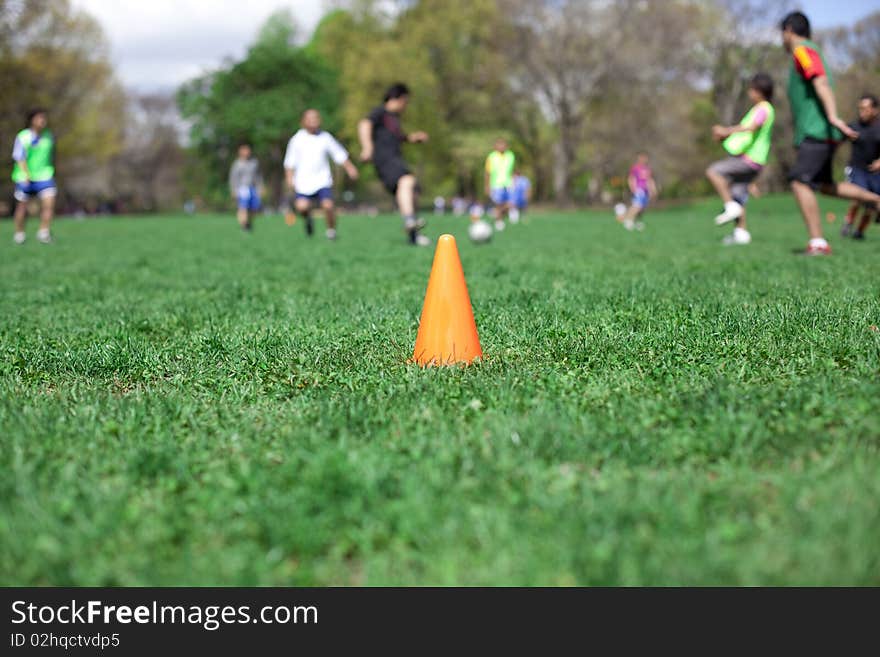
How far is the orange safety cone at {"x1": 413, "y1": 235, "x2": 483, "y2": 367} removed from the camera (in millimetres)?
3953

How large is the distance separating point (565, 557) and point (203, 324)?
4.01 m

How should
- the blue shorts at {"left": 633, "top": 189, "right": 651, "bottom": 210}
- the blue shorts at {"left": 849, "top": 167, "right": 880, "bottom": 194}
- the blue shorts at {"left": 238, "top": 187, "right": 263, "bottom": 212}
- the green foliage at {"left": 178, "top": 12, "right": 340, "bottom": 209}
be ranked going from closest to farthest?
the blue shorts at {"left": 849, "top": 167, "right": 880, "bottom": 194}, the blue shorts at {"left": 238, "top": 187, "right": 263, "bottom": 212}, the blue shorts at {"left": 633, "top": 189, "right": 651, "bottom": 210}, the green foliage at {"left": 178, "top": 12, "right": 340, "bottom": 209}

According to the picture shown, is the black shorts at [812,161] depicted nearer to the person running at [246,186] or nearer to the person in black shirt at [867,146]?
the person in black shirt at [867,146]

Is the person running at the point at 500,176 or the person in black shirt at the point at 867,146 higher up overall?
the person running at the point at 500,176

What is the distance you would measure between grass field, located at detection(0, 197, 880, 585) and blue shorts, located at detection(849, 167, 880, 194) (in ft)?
20.2

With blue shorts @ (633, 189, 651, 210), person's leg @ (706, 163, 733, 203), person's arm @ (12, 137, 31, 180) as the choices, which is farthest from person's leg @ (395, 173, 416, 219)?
blue shorts @ (633, 189, 651, 210)

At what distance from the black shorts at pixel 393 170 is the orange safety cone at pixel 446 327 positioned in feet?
28.2

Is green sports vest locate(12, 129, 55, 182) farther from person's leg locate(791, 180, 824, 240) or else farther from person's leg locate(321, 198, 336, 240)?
person's leg locate(791, 180, 824, 240)

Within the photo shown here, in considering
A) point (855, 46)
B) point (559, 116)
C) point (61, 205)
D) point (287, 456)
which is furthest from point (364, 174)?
point (287, 456)

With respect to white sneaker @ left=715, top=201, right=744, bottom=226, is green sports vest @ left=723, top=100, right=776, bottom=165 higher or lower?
higher

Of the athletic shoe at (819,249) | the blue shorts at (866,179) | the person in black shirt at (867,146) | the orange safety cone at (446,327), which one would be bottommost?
the orange safety cone at (446,327)

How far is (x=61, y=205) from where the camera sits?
66.4m

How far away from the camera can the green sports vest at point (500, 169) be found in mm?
21984

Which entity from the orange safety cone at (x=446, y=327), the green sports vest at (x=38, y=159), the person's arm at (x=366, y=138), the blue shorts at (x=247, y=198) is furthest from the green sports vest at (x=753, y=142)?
the blue shorts at (x=247, y=198)
